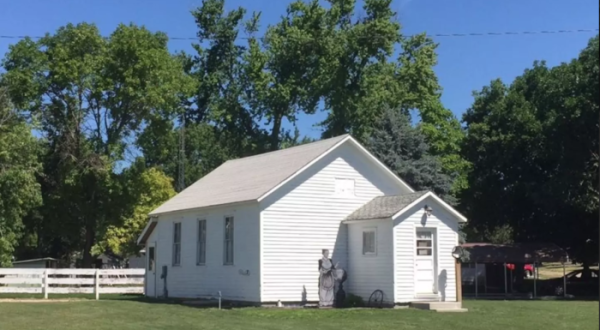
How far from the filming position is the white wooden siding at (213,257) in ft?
85.9

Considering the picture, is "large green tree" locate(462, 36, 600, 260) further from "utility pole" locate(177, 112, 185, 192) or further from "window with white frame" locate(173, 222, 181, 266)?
"utility pole" locate(177, 112, 185, 192)

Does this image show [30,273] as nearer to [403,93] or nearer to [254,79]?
[254,79]

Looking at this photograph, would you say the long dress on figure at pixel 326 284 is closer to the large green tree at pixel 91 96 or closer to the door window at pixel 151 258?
the door window at pixel 151 258

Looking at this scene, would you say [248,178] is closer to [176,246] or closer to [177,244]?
[177,244]

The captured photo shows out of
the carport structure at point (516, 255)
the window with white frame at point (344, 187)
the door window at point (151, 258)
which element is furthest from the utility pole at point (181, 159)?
the window with white frame at point (344, 187)

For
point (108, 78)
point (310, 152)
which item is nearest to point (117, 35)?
point (108, 78)

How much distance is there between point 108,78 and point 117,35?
2716 mm

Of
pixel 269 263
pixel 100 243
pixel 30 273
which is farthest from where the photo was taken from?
pixel 100 243

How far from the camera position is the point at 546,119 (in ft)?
135

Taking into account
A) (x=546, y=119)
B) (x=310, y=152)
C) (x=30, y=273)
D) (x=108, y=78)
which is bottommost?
(x=30, y=273)

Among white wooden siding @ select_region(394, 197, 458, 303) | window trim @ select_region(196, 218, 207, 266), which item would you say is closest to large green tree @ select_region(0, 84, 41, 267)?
window trim @ select_region(196, 218, 207, 266)

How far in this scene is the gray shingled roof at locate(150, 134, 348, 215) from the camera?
2706 centimetres

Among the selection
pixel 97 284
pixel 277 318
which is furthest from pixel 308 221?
pixel 97 284

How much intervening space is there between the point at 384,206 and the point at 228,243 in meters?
5.74
